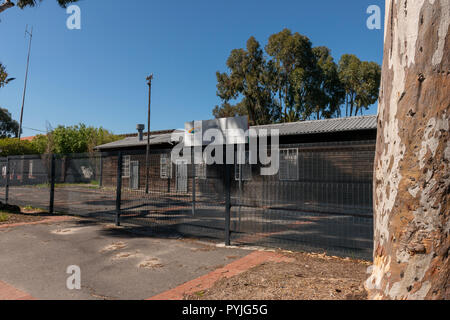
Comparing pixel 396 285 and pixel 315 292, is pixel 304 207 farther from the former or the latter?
pixel 396 285

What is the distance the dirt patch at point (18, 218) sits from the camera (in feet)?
28.6

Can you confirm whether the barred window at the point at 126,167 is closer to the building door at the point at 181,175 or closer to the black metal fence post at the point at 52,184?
the building door at the point at 181,175

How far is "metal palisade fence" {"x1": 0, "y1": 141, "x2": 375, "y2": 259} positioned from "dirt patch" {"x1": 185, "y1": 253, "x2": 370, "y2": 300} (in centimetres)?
89

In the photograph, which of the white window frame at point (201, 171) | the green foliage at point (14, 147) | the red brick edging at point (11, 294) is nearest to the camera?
the red brick edging at point (11, 294)

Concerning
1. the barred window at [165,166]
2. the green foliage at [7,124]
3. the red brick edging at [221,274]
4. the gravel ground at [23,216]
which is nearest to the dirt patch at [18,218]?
the gravel ground at [23,216]

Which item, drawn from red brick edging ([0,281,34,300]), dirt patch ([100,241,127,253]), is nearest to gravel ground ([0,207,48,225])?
dirt patch ([100,241,127,253])

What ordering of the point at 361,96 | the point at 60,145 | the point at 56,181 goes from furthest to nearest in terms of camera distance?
the point at 361,96 → the point at 60,145 → the point at 56,181

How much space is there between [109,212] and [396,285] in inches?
324

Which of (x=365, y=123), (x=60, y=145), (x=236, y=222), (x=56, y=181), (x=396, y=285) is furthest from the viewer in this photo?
(x=60, y=145)

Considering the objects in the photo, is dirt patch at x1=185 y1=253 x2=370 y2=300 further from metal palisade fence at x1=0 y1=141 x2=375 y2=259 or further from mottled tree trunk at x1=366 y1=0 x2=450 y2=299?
metal palisade fence at x1=0 y1=141 x2=375 y2=259

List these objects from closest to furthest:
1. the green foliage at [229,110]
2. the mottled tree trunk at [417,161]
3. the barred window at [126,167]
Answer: the mottled tree trunk at [417,161] < the barred window at [126,167] < the green foliage at [229,110]

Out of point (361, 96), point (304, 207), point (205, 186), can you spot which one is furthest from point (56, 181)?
point (361, 96)

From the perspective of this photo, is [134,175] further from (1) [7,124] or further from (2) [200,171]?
(1) [7,124]

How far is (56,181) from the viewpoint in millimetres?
10586
